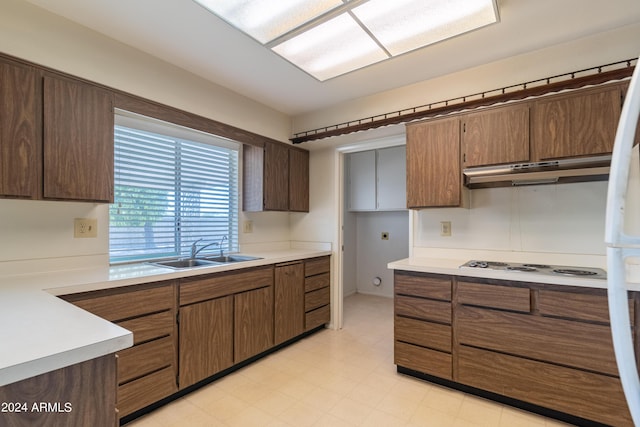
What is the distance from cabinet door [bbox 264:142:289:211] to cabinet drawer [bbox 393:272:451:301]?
142cm

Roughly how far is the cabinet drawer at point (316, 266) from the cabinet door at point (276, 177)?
63cm

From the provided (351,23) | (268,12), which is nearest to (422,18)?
(351,23)

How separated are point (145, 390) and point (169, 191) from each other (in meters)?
1.47

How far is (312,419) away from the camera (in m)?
1.82

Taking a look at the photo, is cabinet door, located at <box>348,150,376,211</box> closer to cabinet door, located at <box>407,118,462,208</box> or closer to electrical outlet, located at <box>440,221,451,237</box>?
electrical outlet, located at <box>440,221,451,237</box>

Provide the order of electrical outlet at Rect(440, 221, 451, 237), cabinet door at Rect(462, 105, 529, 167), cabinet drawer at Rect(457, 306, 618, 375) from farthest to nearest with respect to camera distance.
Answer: electrical outlet at Rect(440, 221, 451, 237)
cabinet door at Rect(462, 105, 529, 167)
cabinet drawer at Rect(457, 306, 618, 375)

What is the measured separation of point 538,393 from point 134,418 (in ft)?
7.91

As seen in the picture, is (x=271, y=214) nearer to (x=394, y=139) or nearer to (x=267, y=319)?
(x=267, y=319)

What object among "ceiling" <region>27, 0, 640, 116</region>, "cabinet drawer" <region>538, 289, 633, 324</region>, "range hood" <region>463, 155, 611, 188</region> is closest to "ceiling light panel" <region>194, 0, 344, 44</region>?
"ceiling" <region>27, 0, 640, 116</region>

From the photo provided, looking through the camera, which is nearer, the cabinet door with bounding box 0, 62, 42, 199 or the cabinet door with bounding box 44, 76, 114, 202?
the cabinet door with bounding box 0, 62, 42, 199

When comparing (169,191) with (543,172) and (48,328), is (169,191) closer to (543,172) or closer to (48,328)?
(48,328)

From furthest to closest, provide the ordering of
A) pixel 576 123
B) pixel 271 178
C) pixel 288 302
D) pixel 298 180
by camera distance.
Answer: pixel 298 180 → pixel 271 178 → pixel 288 302 → pixel 576 123

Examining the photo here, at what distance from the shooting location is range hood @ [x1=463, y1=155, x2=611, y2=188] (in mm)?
1829

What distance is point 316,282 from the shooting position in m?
3.17
